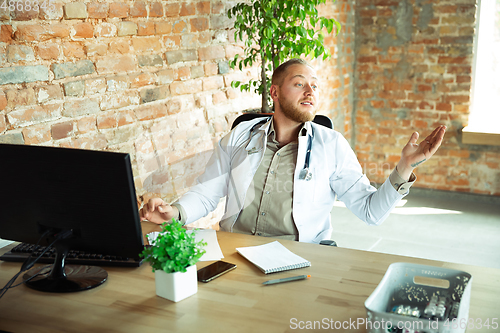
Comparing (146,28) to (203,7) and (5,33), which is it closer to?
(203,7)

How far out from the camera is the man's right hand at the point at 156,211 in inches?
71.0

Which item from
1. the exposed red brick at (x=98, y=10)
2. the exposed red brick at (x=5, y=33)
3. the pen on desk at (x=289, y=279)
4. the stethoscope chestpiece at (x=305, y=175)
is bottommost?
the pen on desk at (x=289, y=279)

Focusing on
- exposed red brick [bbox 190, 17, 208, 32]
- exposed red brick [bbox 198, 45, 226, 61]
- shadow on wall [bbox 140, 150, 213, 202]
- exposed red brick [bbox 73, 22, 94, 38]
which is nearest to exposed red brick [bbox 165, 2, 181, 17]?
exposed red brick [bbox 190, 17, 208, 32]

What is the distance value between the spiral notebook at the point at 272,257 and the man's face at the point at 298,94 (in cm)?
77

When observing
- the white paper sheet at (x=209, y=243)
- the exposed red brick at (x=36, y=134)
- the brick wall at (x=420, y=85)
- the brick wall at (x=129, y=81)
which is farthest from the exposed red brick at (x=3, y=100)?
the brick wall at (x=420, y=85)

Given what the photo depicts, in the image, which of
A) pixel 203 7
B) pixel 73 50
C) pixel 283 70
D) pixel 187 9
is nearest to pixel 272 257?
pixel 283 70

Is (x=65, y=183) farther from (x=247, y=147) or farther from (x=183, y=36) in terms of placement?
(x=183, y=36)

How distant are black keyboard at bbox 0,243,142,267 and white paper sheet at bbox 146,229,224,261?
0.12m

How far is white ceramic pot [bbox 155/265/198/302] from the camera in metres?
1.30

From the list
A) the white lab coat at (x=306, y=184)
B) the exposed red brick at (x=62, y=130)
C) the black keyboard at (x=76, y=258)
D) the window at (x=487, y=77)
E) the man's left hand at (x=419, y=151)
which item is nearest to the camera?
the black keyboard at (x=76, y=258)

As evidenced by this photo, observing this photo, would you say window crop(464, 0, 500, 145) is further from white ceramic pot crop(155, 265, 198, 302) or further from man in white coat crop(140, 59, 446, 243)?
white ceramic pot crop(155, 265, 198, 302)

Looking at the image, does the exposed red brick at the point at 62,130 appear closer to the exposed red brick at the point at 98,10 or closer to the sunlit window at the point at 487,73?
the exposed red brick at the point at 98,10

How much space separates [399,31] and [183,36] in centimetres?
257

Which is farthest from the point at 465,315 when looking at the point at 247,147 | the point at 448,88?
the point at 448,88
